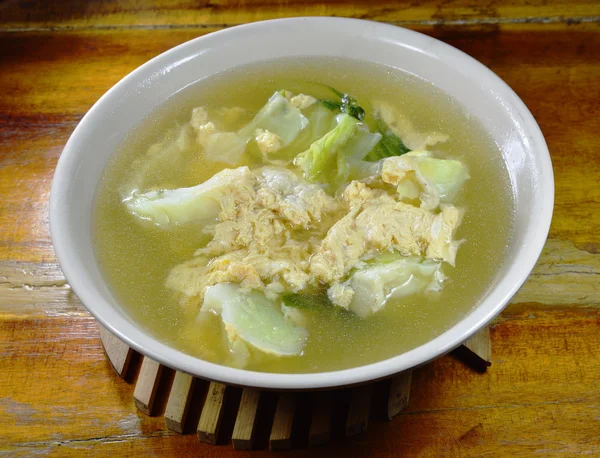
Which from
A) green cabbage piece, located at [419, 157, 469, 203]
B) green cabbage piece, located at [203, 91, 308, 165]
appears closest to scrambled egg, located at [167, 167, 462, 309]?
green cabbage piece, located at [419, 157, 469, 203]

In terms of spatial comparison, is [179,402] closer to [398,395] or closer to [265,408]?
[265,408]

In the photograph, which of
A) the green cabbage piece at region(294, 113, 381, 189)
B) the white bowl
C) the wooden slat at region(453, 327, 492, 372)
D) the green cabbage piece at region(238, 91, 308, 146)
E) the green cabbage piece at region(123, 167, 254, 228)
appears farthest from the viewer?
the green cabbage piece at region(238, 91, 308, 146)

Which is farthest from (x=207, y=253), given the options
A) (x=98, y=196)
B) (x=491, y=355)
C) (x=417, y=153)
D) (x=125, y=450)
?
(x=491, y=355)

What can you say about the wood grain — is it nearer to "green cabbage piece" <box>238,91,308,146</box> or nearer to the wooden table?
the wooden table

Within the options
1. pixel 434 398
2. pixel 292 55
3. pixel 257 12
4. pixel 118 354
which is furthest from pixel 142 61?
pixel 434 398

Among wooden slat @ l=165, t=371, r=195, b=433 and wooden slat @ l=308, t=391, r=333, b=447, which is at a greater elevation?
wooden slat @ l=308, t=391, r=333, b=447

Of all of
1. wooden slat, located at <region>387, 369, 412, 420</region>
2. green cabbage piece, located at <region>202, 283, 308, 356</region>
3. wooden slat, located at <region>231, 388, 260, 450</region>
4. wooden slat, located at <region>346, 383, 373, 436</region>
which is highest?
green cabbage piece, located at <region>202, 283, 308, 356</region>

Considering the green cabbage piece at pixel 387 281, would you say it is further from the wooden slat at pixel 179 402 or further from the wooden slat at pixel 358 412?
the wooden slat at pixel 179 402
